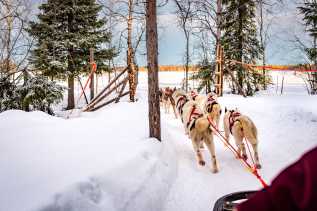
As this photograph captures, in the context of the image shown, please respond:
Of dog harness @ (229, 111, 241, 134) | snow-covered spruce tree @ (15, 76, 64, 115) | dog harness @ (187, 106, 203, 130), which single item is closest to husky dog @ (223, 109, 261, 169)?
dog harness @ (229, 111, 241, 134)

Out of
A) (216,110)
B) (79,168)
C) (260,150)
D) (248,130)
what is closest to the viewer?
(79,168)

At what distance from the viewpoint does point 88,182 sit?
317cm

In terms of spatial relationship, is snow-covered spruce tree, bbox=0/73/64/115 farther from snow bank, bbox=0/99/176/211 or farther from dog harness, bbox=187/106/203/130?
dog harness, bbox=187/106/203/130

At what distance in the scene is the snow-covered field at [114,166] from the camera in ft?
9.63

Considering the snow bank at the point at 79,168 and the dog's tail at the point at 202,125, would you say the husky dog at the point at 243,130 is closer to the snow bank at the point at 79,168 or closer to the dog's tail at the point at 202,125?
the dog's tail at the point at 202,125

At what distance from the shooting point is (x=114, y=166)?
385cm

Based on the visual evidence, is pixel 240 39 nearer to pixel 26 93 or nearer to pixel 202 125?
pixel 26 93

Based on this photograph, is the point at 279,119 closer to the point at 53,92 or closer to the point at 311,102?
the point at 311,102

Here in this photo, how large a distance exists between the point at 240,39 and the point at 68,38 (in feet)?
36.4

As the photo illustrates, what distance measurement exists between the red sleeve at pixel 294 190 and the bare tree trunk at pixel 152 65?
214 inches

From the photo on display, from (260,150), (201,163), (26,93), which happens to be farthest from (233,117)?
(26,93)

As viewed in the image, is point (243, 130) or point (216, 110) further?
point (216, 110)

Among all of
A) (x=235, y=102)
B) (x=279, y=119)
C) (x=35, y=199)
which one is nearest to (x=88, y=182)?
(x=35, y=199)

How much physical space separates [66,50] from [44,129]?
44.2ft
